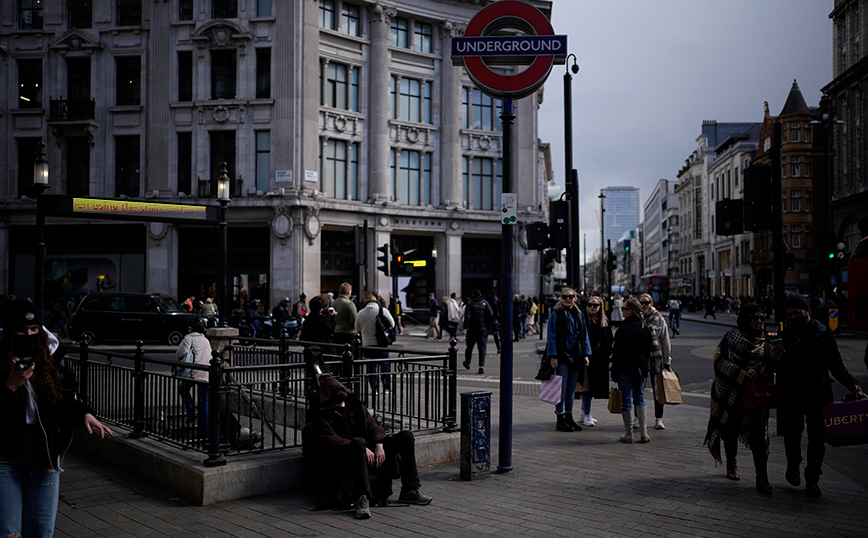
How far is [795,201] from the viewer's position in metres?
62.5

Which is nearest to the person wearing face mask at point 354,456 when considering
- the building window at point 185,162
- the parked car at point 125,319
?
the parked car at point 125,319

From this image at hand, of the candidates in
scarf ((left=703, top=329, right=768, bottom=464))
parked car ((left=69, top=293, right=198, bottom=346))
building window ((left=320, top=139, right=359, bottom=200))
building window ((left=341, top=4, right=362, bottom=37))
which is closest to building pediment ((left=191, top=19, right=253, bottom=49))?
building window ((left=341, top=4, right=362, bottom=37))

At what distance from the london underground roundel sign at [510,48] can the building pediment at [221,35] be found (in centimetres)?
2911

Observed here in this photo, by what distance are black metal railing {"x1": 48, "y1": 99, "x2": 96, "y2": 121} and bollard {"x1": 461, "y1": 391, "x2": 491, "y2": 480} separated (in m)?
33.3

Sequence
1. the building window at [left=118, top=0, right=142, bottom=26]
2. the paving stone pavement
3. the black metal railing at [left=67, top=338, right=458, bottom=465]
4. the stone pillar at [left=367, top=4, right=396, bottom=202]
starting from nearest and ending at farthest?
1. the paving stone pavement
2. the black metal railing at [left=67, top=338, right=458, bottom=465]
3. the building window at [left=118, top=0, right=142, bottom=26]
4. the stone pillar at [left=367, top=4, right=396, bottom=202]

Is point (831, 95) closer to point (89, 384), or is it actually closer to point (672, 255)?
point (89, 384)

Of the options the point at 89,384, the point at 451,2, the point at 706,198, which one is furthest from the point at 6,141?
the point at 706,198

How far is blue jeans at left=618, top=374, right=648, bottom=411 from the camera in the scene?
9.14 meters

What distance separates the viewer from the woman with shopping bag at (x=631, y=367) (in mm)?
9102

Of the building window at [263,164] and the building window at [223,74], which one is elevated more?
the building window at [223,74]

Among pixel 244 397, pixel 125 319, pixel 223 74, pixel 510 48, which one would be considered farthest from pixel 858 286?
pixel 244 397

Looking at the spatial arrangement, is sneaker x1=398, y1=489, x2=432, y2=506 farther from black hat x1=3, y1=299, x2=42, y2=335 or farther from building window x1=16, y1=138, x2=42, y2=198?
building window x1=16, y1=138, x2=42, y2=198

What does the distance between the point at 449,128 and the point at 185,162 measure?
44.3 feet

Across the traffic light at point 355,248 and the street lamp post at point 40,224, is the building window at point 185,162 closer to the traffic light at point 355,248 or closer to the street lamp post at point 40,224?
the street lamp post at point 40,224
